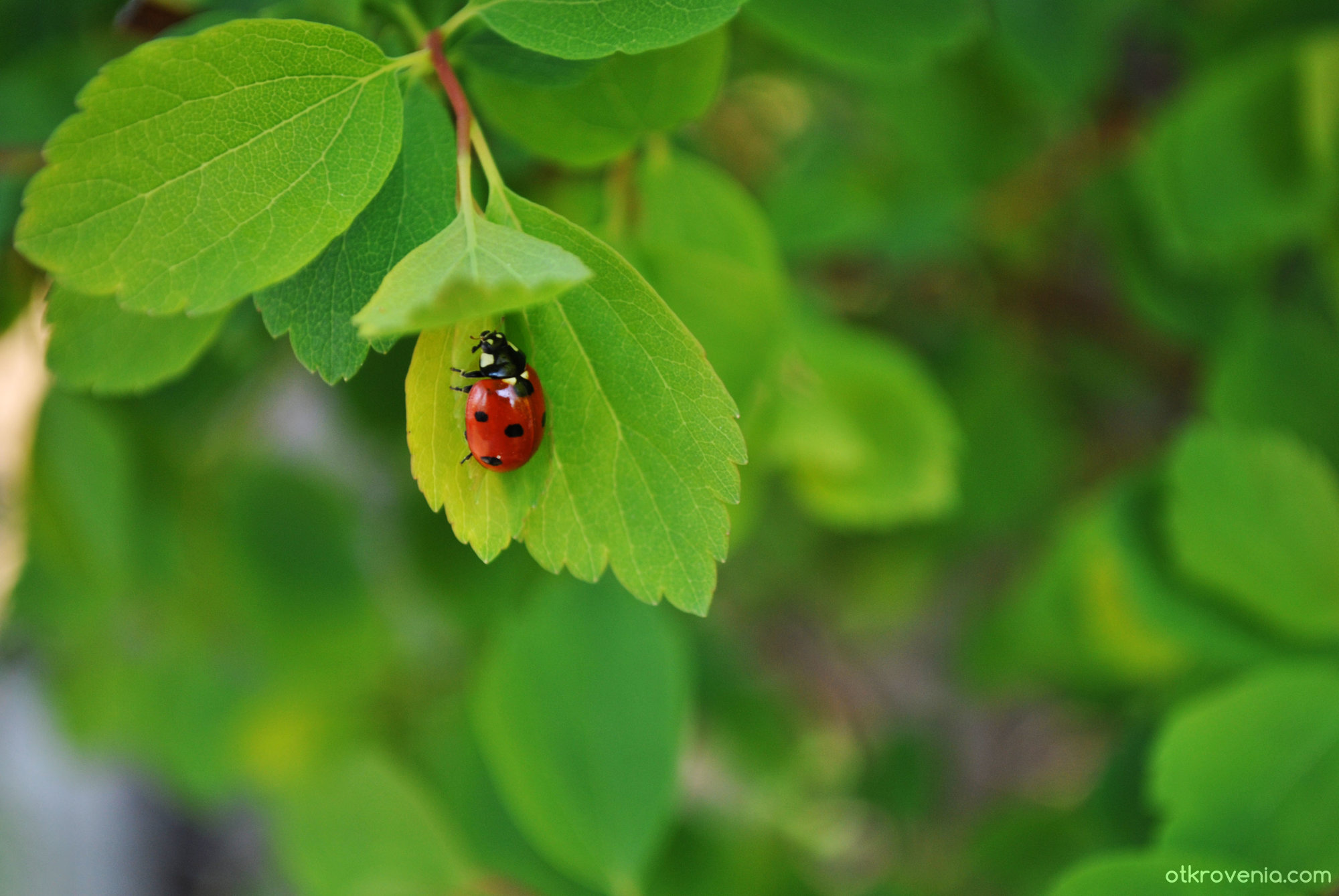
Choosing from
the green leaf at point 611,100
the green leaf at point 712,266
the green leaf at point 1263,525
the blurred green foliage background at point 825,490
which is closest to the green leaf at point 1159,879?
the blurred green foliage background at point 825,490

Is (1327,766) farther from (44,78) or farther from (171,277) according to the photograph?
(44,78)

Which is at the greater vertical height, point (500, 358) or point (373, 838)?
point (500, 358)

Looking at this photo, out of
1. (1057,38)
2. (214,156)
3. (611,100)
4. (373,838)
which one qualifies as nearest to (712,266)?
(611,100)

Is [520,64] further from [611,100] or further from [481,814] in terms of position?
[481,814]

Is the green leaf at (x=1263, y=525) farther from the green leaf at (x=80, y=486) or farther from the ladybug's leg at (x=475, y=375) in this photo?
the green leaf at (x=80, y=486)

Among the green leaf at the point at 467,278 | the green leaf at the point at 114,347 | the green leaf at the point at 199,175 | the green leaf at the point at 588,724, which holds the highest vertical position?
the green leaf at the point at 199,175
